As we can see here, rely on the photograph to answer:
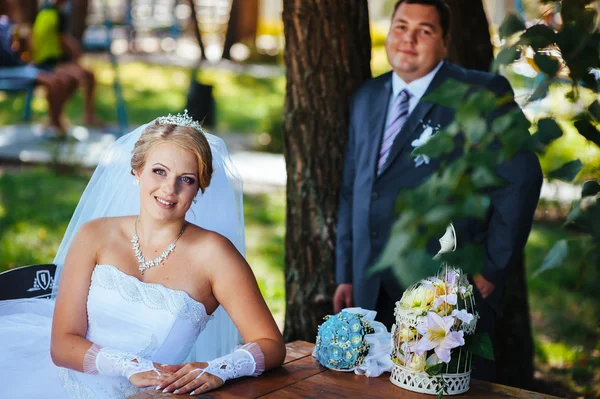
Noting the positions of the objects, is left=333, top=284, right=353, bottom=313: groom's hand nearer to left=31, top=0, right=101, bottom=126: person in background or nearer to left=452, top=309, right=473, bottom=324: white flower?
left=452, top=309, right=473, bottom=324: white flower

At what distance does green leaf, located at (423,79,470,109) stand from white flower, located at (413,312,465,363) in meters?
1.18

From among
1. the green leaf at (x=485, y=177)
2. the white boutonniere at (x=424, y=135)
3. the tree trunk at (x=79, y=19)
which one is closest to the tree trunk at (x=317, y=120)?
the white boutonniere at (x=424, y=135)

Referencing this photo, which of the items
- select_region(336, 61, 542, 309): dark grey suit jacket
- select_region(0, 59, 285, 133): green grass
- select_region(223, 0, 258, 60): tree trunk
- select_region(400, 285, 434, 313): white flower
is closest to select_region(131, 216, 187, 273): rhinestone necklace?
select_region(336, 61, 542, 309): dark grey suit jacket

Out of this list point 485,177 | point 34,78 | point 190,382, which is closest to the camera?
point 485,177

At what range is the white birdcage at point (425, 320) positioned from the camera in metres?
2.48

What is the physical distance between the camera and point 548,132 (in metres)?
1.33

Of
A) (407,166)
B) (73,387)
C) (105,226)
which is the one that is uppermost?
(407,166)

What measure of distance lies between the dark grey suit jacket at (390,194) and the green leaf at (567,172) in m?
1.85

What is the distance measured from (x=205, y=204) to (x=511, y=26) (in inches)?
85.2

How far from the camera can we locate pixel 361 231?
12.0 feet

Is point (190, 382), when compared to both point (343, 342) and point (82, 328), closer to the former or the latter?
point (343, 342)

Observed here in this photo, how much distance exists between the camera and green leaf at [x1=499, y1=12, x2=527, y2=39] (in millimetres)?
1460

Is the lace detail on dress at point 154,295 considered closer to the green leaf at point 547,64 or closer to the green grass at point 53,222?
the green leaf at point 547,64

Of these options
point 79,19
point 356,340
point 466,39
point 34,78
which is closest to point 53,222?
point 34,78
